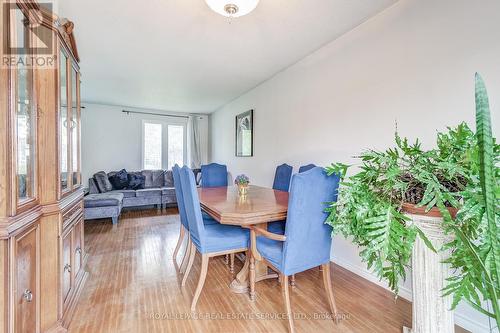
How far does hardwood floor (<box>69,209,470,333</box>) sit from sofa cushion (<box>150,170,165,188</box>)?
311 cm

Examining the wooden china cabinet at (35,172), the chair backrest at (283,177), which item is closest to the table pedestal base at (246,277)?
the chair backrest at (283,177)

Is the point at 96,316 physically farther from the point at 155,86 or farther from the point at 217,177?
the point at 155,86

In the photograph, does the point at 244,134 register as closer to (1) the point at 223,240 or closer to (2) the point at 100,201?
(2) the point at 100,201

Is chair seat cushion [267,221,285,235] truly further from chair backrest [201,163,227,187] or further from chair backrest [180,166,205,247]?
chair backrest [201,163,227,187]

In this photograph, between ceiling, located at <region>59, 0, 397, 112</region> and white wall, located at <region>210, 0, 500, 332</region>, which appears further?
ceiling, located at <region>59, 0, 397, 112</region>

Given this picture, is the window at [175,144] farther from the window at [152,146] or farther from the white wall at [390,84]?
the white wall at [390,84]

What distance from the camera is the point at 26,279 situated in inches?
48.0

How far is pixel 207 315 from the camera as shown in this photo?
5.64 feet

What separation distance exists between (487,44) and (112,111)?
21.5 feet

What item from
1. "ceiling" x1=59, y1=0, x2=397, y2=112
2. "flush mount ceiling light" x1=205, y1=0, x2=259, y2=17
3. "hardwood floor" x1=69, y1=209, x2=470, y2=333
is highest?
"ceiling" x1=59, y1=0, x2=397, y2=112

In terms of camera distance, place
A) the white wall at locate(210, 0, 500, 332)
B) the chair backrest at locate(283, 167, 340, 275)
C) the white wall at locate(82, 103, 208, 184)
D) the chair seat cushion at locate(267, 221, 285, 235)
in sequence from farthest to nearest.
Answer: the white wall at locate(82, 103, 208, 184)
the chair seat cushion at locate(267, 221, 285, 235)
the white wall at locate(210, 0, 500, 332)
the chair backrest at locate(283, 167, 340, 275)

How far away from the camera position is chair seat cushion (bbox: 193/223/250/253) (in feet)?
5.97

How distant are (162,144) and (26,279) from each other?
542cm

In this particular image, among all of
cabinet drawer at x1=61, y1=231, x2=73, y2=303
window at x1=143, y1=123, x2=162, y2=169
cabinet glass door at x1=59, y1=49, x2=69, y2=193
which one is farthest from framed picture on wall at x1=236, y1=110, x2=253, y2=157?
cabinet drawer at x1=61, y1=231, x2=73, y2=303
